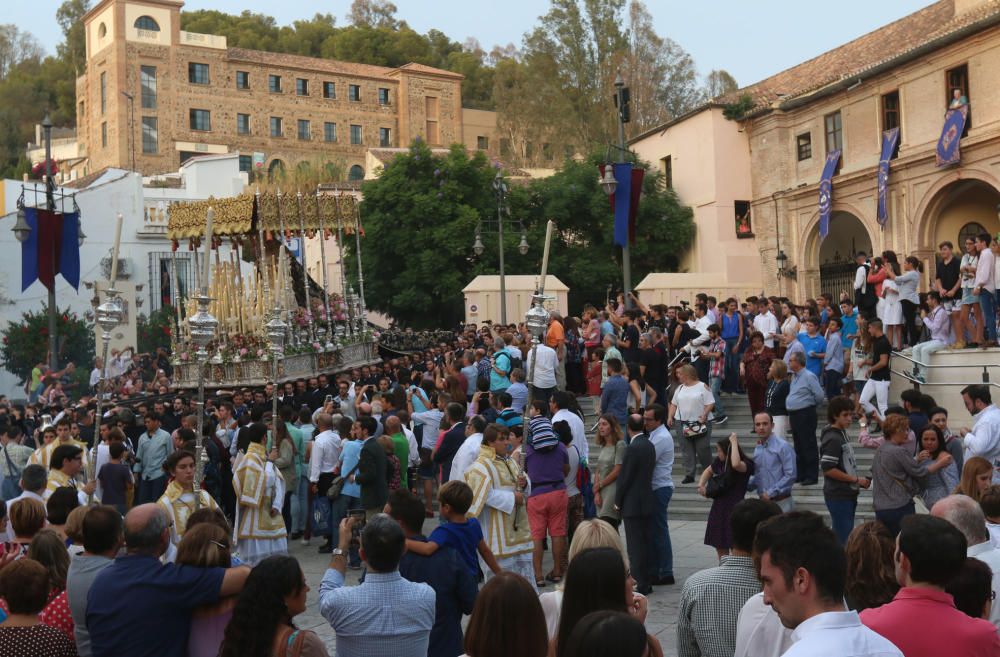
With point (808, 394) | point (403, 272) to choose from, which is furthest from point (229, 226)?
point (403, 272)

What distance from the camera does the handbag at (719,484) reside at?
9.28 metres

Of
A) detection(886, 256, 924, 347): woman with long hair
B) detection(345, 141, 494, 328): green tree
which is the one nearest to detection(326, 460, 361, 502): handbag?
detection(886, 256, 924, 347): woman with long hair

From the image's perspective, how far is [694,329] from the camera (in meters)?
19.7

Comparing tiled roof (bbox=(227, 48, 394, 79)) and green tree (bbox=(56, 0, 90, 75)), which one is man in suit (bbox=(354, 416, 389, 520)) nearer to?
tiled roof (bbox=(227, 48, 394, 79))

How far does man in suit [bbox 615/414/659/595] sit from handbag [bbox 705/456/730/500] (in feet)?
2.99

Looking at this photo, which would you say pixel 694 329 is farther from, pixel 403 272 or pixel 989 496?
pixel 403 272

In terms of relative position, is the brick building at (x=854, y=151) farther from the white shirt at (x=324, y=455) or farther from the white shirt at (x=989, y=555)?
the white shirt at (x=989, y=555)

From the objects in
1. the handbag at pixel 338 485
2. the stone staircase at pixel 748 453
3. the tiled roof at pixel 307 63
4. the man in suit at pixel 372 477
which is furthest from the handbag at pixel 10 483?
the tiled roof at pixel 307 63

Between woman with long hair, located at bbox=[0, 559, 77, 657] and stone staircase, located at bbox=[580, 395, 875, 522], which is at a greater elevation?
woman with long hair, located at bbox=[0, 559, 77, 657]

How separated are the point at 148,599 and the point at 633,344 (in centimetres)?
1326

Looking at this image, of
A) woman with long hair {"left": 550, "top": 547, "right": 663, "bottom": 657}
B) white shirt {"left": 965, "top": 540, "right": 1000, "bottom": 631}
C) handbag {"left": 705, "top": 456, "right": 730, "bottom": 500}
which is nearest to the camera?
woman with long hair {"left": 550, "top": 547, "right": 663, "bottom": 657}

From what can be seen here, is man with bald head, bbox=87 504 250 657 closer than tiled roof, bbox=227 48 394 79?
Yes

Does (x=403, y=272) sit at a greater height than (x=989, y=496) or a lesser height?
greater

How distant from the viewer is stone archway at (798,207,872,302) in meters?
32.9
